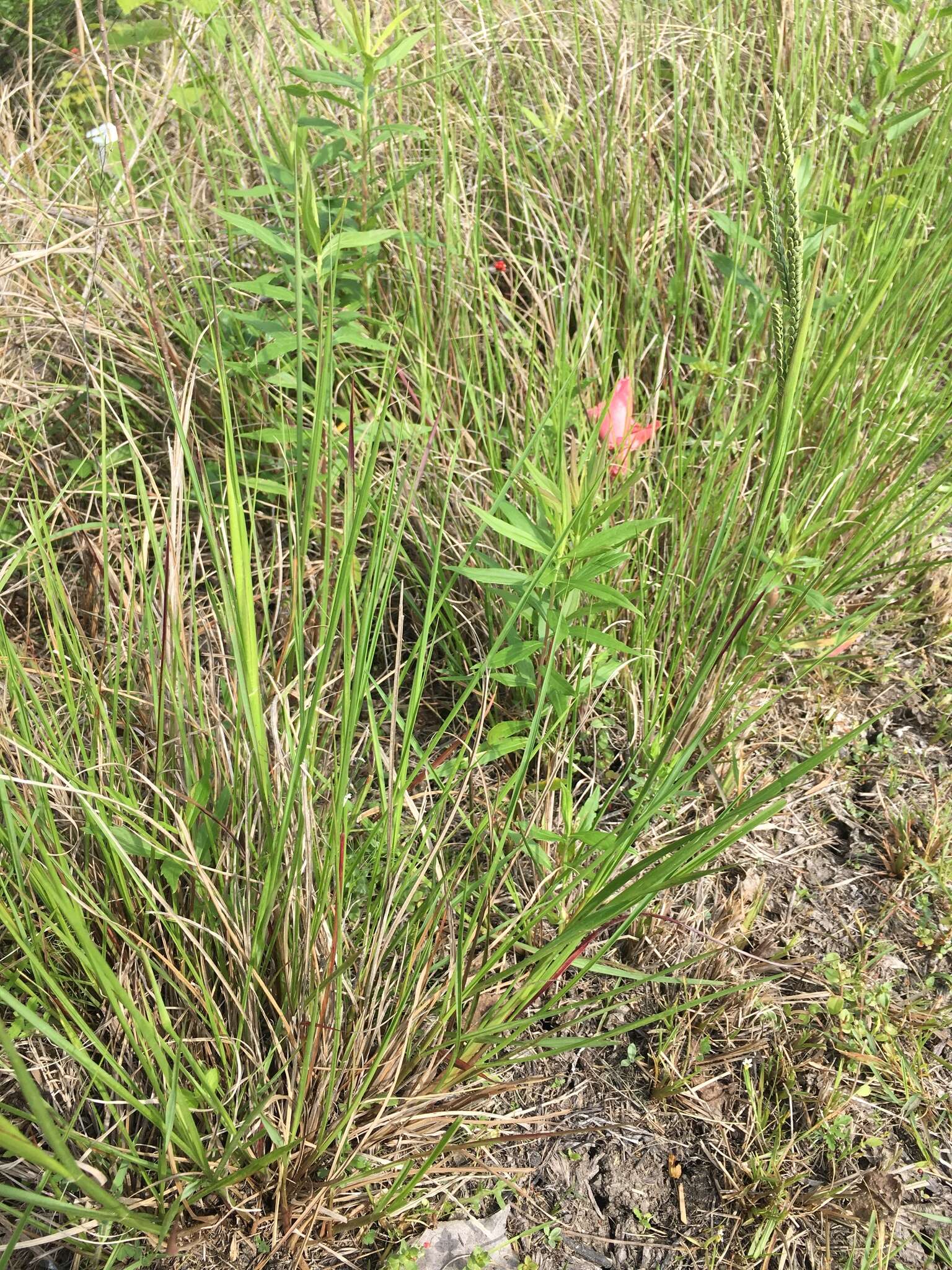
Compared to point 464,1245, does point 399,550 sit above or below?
above

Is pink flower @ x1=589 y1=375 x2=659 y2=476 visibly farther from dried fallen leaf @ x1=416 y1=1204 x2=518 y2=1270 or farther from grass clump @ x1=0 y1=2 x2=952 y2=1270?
dried fallen leaf @ x1=416 y1=1204 x2=518 y2=1270

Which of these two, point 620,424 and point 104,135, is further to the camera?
point 104,135

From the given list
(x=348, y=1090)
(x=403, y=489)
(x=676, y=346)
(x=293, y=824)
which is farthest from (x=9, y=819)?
(x=676, y=346)

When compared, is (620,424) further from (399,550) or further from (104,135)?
(104,135)

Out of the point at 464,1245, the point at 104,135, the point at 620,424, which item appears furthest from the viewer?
the point at 104,135

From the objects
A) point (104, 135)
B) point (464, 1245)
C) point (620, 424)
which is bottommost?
point (464, 1245)

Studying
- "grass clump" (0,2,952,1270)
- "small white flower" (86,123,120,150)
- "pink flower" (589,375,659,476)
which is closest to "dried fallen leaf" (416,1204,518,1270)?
"grass clump" (0,2,952,1270)

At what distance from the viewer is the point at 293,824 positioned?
1.06 m

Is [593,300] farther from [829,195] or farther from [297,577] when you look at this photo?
[297,577]

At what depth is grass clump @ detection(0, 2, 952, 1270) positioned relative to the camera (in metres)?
1.02

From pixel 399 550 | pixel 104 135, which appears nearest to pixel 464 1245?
pixel 399 550

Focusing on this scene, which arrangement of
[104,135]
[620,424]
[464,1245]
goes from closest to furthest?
[464,1245], [620,424], [104,135]

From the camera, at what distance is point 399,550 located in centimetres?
A: 119

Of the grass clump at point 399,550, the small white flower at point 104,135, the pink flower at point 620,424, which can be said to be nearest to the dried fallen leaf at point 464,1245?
the grass clump at point 399,550
